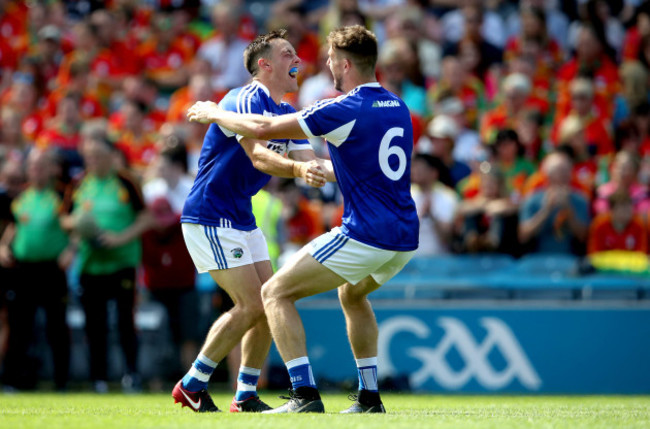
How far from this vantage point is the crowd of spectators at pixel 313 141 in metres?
11.3

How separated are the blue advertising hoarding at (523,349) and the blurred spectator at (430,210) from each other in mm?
953

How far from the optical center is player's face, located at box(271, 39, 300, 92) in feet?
23.7

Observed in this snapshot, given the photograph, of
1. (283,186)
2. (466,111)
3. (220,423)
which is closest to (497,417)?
(220,423)

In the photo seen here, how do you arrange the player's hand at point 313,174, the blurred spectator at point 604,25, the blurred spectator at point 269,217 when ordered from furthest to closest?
the blurred spectator at point 604,25 < the blurred spectator at point 269,217 < the player's hand at point 313,174

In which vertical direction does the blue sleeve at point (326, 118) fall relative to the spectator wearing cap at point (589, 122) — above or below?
below

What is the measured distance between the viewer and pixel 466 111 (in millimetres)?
14250

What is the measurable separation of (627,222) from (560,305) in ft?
4.22

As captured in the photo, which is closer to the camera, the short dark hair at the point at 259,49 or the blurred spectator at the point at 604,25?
the short dark hair at the point at 259,49

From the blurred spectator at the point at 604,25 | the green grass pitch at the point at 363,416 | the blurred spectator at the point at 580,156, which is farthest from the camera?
the blurred spectator at the point at 604,25

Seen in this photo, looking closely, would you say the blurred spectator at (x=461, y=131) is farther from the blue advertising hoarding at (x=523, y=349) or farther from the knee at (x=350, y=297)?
the knee at (x=350, y=297)

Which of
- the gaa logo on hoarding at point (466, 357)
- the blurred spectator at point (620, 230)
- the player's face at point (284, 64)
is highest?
the player's face at point (284, 64)

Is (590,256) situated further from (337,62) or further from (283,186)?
(337,62)

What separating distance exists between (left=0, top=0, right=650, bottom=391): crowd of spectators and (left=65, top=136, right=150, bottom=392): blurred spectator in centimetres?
2

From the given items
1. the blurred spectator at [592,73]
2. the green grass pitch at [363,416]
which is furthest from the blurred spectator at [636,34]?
the green grass pitch at [363,416]
